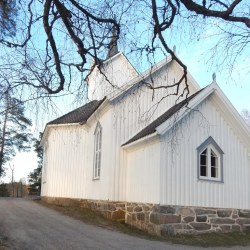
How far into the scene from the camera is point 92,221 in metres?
17.4

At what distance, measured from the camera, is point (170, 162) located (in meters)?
15.7

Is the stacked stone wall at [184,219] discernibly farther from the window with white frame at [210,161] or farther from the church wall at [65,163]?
the church wall at [65,163]

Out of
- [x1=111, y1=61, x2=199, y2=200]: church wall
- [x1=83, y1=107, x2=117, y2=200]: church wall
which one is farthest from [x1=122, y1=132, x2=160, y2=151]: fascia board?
[x1=83, y1=107, x2=117, y2=200]: church wall

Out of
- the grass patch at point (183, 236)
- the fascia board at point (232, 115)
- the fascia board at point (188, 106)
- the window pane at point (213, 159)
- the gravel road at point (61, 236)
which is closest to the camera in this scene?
the gravel road at point (61, 236)

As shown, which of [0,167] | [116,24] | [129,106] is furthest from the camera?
[0,167]

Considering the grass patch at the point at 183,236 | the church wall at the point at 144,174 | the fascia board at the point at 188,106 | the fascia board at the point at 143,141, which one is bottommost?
the grass patch at the point at 183,236

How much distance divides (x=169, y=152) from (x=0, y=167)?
3231cm

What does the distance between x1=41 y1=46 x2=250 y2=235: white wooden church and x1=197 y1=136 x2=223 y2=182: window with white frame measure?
0.04 meters

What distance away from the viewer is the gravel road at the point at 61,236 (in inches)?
457

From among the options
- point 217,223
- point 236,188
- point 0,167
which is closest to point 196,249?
point 217,223

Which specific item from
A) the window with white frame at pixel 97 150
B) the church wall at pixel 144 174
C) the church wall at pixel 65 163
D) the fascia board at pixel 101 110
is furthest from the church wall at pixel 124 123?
the church wall at pixel 65 163

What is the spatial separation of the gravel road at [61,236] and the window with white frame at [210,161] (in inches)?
158

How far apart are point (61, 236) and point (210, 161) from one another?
671cm

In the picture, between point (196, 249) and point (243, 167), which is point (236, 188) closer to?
point (243, 167)
